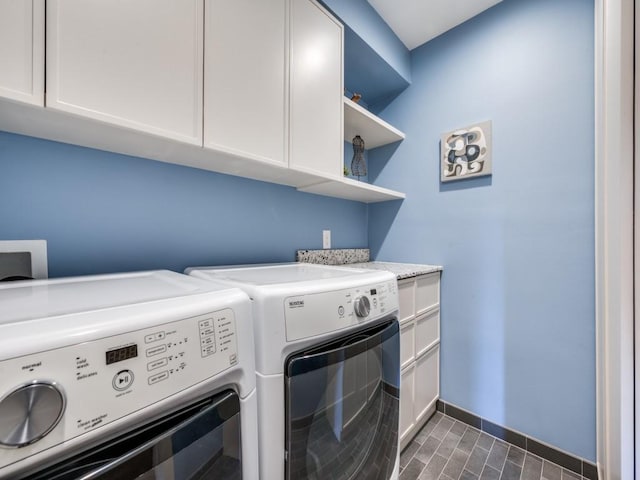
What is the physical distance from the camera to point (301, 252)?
5.62 feet

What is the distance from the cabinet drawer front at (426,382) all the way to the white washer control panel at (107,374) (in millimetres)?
1499

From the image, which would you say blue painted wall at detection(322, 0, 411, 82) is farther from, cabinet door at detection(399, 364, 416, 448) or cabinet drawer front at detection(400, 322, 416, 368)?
cabinet door at detection(399, 364, 416, 448)

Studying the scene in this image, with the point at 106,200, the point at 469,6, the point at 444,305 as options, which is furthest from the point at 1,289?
the point at 469,6

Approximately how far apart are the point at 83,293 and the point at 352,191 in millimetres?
1462

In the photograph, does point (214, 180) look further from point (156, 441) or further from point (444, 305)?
point (444, 305)

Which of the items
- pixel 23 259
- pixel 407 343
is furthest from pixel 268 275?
pixel 407 343

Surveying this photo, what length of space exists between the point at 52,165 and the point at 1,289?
470 mm

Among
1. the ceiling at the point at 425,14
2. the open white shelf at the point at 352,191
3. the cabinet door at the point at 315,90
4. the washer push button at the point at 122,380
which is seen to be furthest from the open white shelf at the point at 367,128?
the washer push button at the point at 122,380

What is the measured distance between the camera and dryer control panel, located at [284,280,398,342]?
729 millimetres

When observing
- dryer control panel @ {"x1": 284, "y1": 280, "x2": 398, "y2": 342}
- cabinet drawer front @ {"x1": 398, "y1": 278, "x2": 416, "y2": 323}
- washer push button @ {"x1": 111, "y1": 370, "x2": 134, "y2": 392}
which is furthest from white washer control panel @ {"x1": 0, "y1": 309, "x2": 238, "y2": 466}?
cabinet drawer front @ {"x1": 398, "y1": 278, "x2": 416, "y2": 323}

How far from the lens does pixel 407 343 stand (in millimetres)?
1537

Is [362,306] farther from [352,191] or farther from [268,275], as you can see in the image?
[352,191]

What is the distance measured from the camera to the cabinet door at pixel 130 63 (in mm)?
696

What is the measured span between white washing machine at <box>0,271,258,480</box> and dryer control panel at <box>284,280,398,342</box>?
136mm
